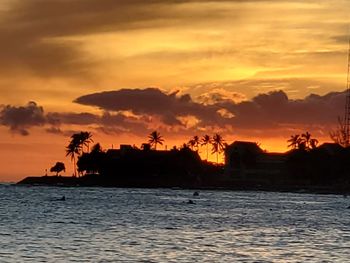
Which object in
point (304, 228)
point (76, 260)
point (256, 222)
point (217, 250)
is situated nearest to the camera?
point (76, 260)

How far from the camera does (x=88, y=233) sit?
69.2 m

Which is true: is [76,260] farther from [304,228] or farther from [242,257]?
[304,228]

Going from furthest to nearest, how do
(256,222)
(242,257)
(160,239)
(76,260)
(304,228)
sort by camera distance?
(256,222) → (304,228) → (160,239) → (242,257) → (76,260)

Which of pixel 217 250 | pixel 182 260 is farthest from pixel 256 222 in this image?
pixel 182 260

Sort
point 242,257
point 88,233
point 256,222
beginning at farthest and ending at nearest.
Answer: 1. point 256,222
2. point 88,233
3. point 242,257

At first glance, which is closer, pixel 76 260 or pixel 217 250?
pixel 76 260

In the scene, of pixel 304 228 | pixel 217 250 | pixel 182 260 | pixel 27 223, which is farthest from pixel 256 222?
pixel 182 260

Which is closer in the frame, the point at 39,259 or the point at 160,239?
the point at 39,259

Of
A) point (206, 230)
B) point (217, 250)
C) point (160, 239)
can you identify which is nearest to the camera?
point (217, 250)

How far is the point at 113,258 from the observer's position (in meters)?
49.8

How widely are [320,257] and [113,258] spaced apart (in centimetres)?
1398

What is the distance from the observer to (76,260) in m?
48.3

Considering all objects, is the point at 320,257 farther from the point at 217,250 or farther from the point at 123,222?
the point at 123,222

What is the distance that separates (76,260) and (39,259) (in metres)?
2.26
